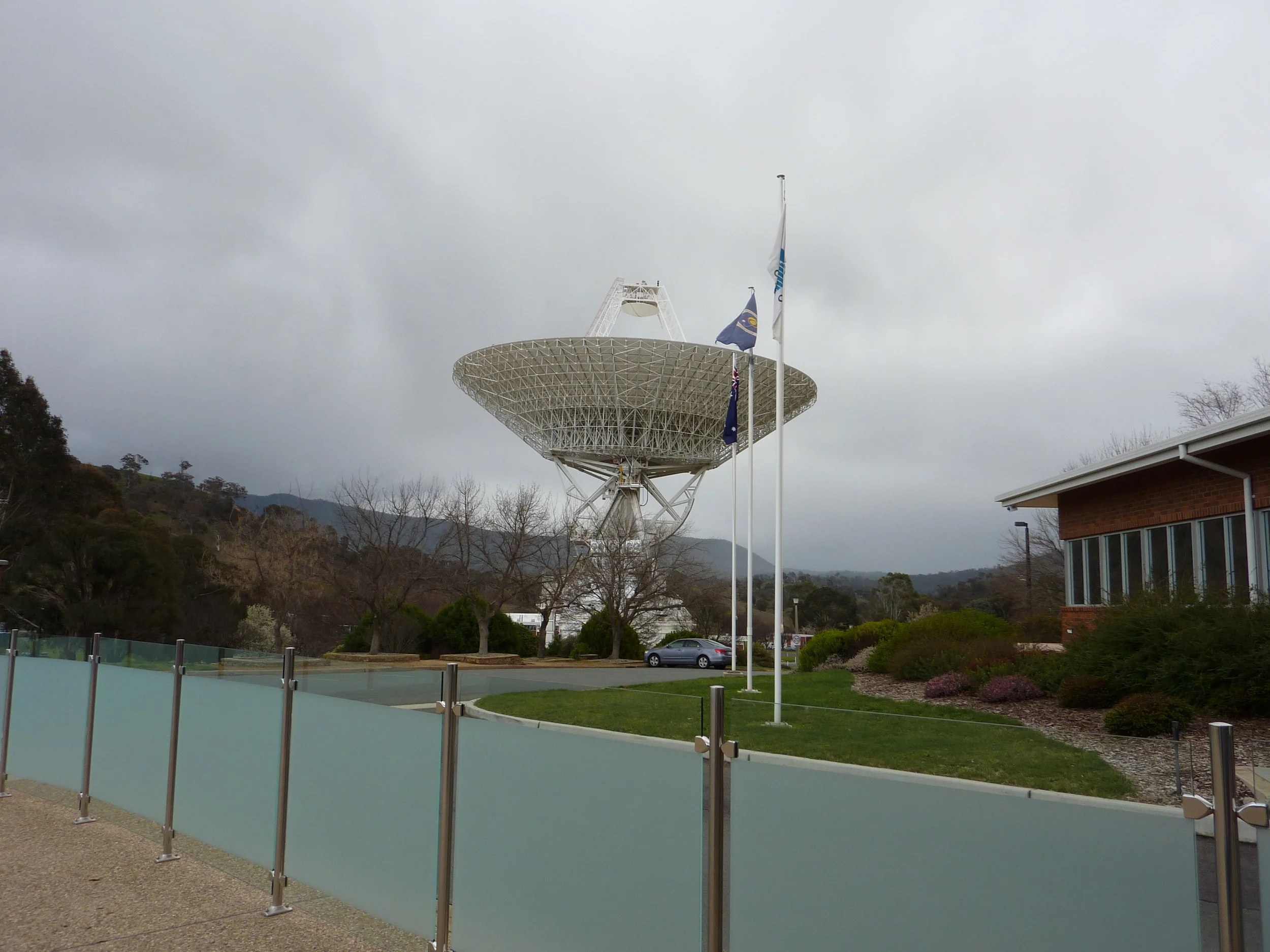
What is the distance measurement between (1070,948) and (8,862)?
23.2 feet

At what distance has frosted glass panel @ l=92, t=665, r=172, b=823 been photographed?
25.1 feet

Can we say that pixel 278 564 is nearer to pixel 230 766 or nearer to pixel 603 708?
pixel 230 766

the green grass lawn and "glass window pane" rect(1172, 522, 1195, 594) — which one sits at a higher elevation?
"glass window pane" rect(1172, 522, 1195, 594)

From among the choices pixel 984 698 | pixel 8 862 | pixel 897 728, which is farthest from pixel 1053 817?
pixel 984 698

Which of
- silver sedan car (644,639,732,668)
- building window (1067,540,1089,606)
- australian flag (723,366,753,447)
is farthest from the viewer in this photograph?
silver sedan car (644,639,732,668)

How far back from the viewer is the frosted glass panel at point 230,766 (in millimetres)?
6406

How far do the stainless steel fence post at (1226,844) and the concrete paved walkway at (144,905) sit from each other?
13.2 ft

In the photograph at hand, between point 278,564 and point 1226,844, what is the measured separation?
129ft

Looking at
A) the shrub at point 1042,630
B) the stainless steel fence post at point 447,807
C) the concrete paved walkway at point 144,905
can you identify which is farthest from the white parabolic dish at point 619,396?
the stainless steel fence post at point 447,807

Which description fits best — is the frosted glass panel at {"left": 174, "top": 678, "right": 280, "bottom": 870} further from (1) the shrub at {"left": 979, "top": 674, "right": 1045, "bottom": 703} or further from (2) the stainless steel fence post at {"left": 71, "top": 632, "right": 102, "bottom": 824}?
(1) the shrub at {"left": 979, "top": 674, "right": 1045, "bottom": 703}

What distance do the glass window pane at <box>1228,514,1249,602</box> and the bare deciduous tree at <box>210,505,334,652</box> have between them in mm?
28510

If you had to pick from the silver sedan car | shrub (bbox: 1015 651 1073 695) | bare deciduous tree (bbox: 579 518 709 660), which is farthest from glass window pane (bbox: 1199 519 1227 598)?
bare deciduous tree (bbox: 579 518 709 660)

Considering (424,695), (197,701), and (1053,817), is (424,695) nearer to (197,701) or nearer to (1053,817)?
(197,701)

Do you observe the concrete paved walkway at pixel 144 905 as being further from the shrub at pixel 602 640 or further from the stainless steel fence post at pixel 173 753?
the shrub at pixel 602 640
